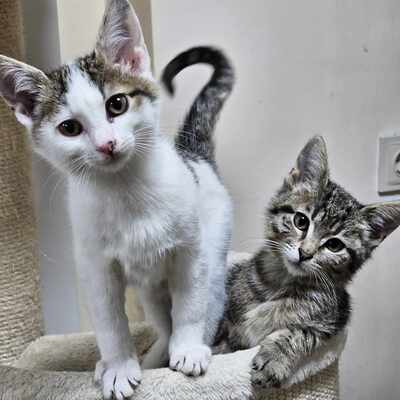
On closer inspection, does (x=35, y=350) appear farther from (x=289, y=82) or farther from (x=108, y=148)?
(x=289, y=82)

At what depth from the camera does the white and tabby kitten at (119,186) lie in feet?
2.68

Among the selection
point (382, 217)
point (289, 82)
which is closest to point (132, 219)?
point (382, 217)


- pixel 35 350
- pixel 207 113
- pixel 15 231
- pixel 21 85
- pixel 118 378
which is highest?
pixel 21 85

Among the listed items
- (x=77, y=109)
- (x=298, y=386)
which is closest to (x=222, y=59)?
(x=77, y=109)

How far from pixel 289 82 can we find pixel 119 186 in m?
0.78

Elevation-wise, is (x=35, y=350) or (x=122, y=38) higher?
(x=122, y=38)

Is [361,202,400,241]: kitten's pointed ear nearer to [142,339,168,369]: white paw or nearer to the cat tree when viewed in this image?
the cat tree

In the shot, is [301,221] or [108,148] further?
[301,221]

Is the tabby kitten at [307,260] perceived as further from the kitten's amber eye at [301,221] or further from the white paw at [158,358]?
the white paw at [158,358]

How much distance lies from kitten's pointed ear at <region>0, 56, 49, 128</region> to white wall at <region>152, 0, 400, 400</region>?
608mm

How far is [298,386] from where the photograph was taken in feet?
3.24

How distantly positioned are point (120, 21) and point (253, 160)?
75 centimetres

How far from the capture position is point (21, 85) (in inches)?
33.4

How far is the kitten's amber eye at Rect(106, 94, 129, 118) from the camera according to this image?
0.83 meters
